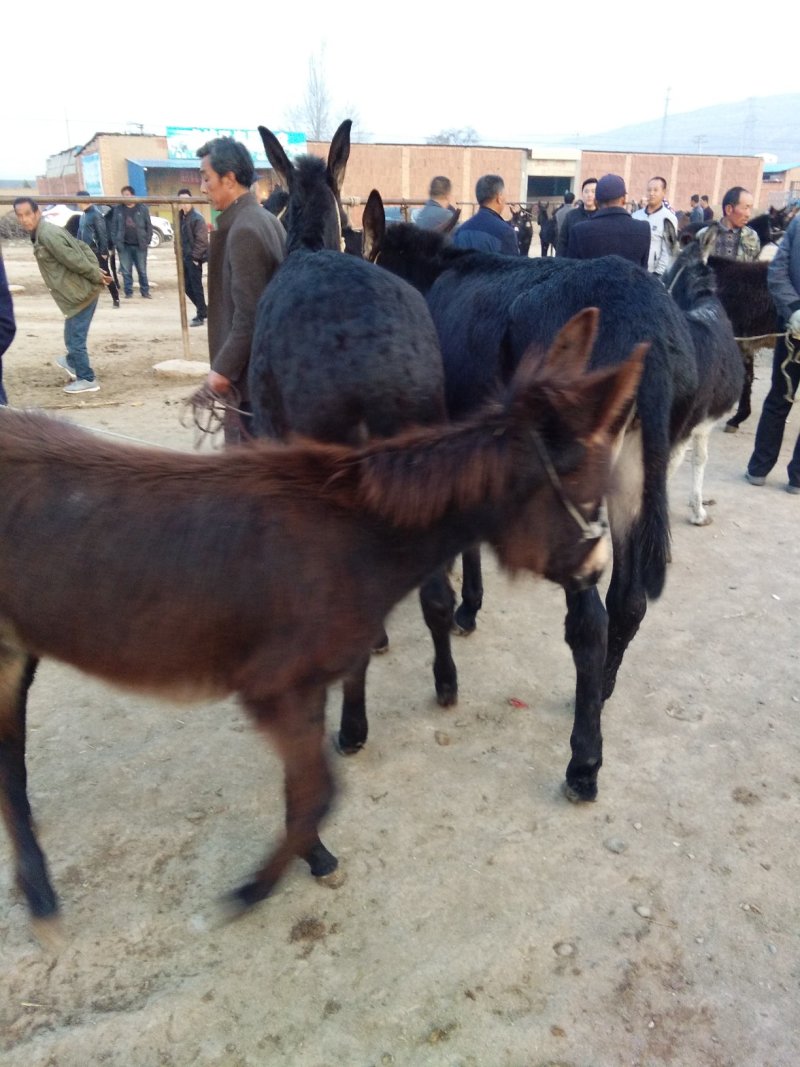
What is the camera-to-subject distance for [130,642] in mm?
1890

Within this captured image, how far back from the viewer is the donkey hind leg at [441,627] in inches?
122

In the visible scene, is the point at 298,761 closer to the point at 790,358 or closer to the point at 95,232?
the point at 790,358

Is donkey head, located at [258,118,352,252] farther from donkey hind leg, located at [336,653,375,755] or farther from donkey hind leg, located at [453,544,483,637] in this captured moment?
donkey hind leg, located at [336,653,375,755]

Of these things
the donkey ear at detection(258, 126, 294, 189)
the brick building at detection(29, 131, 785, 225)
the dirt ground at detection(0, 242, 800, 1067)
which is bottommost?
the dirt ground at detection(0, 242, 800, 1067)

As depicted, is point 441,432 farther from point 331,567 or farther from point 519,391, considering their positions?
point 331,567

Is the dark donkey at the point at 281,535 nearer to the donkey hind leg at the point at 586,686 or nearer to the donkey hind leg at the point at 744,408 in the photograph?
the donkey hind leg at the point at 586,686

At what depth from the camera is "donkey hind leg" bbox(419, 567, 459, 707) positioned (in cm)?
311

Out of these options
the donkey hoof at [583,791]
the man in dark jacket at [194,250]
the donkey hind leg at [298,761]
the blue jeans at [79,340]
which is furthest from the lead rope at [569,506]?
the man in dark jacket at [194,250]

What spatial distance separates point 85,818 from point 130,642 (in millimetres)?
1234

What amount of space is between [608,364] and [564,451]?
102cm

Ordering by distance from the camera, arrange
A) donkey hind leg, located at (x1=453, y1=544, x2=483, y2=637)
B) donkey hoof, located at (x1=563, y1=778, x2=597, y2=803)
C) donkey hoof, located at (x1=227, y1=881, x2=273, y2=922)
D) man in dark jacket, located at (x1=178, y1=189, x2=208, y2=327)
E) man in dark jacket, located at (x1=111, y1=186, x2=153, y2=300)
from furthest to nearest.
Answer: man in dark jacket, located at (x1=111, y1=186, x2=153, y2=300) → man in dark jacket, located at (x1=178, y1=189, x2=208, y2=327) → donkey hind leg, located at (x1=453, y1=544, x2=483, y2=637) → donkey hoof, located at (x1=563, y1=778, x2=597, y2=803) → donkey hoof, located at (x1=227, y1=881, x2=273, y2=922)

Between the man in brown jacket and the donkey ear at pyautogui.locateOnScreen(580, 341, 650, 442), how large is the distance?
2.10 metres

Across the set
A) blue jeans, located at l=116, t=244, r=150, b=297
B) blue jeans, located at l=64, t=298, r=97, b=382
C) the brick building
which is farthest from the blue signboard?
blue jeans, located at l=64, t=298, r=97, b=382

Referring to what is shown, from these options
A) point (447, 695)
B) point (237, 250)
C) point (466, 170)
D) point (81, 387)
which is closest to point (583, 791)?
point (447, 695)
